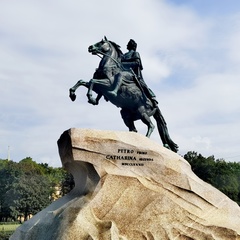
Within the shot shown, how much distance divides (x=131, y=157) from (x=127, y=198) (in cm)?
92

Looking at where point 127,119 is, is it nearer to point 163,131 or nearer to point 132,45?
point 163,131

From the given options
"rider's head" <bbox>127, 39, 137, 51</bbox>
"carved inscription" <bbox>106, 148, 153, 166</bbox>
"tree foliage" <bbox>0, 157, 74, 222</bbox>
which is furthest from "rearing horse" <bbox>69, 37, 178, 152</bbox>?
"tree foliage" <bbox>0, 157, 74, 222</bbox>

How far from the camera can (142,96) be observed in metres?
13.8

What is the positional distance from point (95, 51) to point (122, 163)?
463cm

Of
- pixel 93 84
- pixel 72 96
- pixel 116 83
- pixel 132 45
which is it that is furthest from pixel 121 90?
pixel 132 45

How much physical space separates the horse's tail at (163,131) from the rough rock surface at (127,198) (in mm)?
3533

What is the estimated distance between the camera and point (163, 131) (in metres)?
14.3

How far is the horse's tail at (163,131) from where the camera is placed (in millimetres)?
14102

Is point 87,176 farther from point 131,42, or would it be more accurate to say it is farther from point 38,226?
point 131,42

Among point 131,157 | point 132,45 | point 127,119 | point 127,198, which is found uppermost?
point 132,45

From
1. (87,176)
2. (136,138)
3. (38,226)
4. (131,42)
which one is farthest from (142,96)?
(38,226)

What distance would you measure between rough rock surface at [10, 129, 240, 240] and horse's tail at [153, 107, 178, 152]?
139 inches

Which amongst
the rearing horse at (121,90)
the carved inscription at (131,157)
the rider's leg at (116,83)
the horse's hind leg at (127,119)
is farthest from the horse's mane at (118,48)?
the carved inscription at (131,157)

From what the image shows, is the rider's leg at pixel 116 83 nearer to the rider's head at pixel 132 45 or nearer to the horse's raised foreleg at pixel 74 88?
the horse's raised foreleg at pixel 74 88
